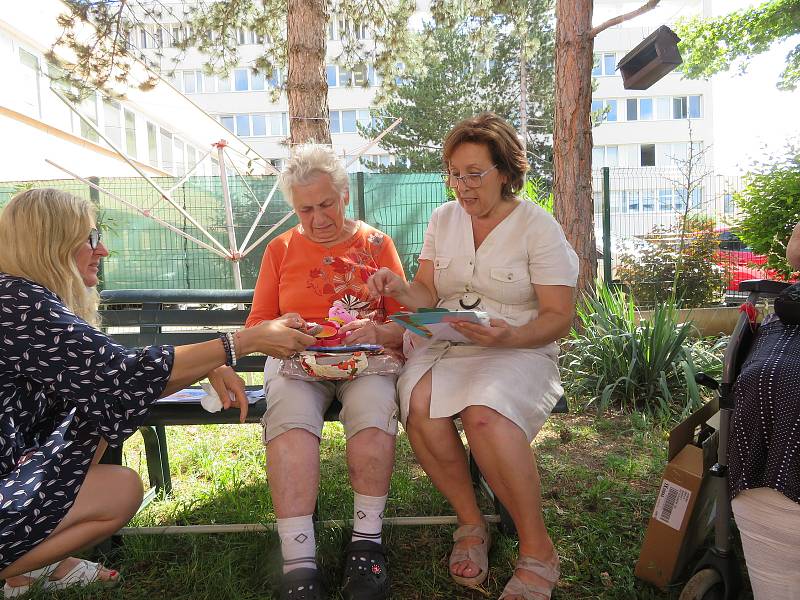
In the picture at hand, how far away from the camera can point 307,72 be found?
287 inches

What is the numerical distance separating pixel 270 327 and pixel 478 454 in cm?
83

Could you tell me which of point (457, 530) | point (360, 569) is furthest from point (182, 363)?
point (457, 530)

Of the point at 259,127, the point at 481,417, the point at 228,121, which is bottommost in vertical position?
the point at 481,417

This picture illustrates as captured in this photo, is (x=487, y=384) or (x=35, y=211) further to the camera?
(x=487, y=384)

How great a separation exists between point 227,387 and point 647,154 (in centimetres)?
4061

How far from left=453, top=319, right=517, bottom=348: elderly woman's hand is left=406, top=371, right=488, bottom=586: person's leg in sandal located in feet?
0.81

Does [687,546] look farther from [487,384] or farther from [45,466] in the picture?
[45,466]

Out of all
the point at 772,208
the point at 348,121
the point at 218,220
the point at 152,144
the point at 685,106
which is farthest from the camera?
the point at 348,121

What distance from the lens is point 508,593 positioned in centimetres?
229

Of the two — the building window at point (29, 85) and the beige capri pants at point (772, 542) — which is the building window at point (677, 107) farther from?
the beige capri pants at point (772, 542)

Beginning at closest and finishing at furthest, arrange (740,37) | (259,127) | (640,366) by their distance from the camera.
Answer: (640,366) < (740,37) < (259,127)

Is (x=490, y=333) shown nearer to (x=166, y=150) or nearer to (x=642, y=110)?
(x=166, y=150)

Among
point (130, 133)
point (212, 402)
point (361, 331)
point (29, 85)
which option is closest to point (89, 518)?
point (212, 402)

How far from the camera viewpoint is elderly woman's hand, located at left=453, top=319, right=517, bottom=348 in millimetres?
2459
